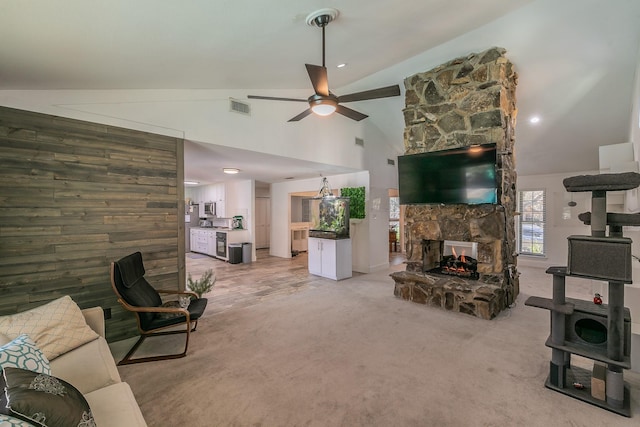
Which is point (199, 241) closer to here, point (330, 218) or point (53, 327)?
point (330, 218)

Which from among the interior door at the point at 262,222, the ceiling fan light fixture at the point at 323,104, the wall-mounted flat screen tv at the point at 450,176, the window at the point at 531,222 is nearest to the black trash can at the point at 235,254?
the interior door at the point at 262,222

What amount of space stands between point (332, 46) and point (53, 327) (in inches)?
133

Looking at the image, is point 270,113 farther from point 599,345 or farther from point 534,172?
point 534,172

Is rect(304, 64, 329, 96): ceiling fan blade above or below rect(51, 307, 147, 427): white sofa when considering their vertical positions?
above

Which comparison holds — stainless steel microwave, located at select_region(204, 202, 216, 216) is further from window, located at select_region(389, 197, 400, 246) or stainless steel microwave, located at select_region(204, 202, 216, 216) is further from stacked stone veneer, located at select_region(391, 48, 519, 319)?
stacked stone veneer, located at select_region(391, 48, 519, 319)

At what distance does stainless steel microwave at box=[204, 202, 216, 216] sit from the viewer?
31.0ft

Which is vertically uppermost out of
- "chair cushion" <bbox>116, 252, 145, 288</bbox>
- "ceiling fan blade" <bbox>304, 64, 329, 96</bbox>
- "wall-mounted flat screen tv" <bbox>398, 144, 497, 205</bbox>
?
"ceiling fan blade" <bbox>304, 64, 329, 96</bbox>

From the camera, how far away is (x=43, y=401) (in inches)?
45.4

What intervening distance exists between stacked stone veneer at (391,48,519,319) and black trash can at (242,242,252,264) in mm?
4506

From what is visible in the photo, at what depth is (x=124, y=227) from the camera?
10.4 ft

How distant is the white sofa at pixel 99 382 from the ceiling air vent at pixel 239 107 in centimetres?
312

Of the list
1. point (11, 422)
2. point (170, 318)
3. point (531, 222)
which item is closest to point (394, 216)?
point (531, 222)

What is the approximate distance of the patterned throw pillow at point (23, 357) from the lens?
4.40 feet

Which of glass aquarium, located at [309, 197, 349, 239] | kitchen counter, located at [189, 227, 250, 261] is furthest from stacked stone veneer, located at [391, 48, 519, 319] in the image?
kitchen counter, located at [189, 227, 250, 261]
